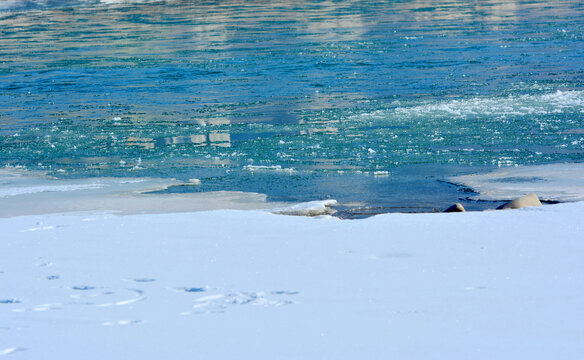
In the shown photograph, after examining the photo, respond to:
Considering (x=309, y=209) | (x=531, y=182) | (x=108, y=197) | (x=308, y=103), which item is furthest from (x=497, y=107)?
(x=108, y=197)

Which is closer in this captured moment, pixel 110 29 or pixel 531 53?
pixel 531 53

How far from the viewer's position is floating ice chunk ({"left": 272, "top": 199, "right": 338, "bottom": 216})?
777 cm

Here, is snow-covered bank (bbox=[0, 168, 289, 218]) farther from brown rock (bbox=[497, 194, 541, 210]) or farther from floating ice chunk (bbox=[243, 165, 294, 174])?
brown rock (bbox=[497, 194, 541, 210])

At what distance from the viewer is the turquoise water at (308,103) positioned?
9.97 meters

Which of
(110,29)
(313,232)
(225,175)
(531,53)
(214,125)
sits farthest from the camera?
(110,29)

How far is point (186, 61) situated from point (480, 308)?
53.1 ft

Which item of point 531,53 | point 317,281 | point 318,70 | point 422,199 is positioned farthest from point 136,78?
point 317,281

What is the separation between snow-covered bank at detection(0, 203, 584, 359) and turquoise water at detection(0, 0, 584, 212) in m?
1.93

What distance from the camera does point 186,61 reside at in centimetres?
2009

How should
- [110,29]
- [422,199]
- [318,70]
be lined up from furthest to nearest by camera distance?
[110,29] → [318,70] → [422,199]

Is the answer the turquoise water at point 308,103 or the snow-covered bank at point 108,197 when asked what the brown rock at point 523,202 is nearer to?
the turquoise water at point 308,103

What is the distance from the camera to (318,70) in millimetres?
17875

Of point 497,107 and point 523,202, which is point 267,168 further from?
point 497,107

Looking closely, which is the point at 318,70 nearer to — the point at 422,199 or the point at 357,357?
the point at 422,199
